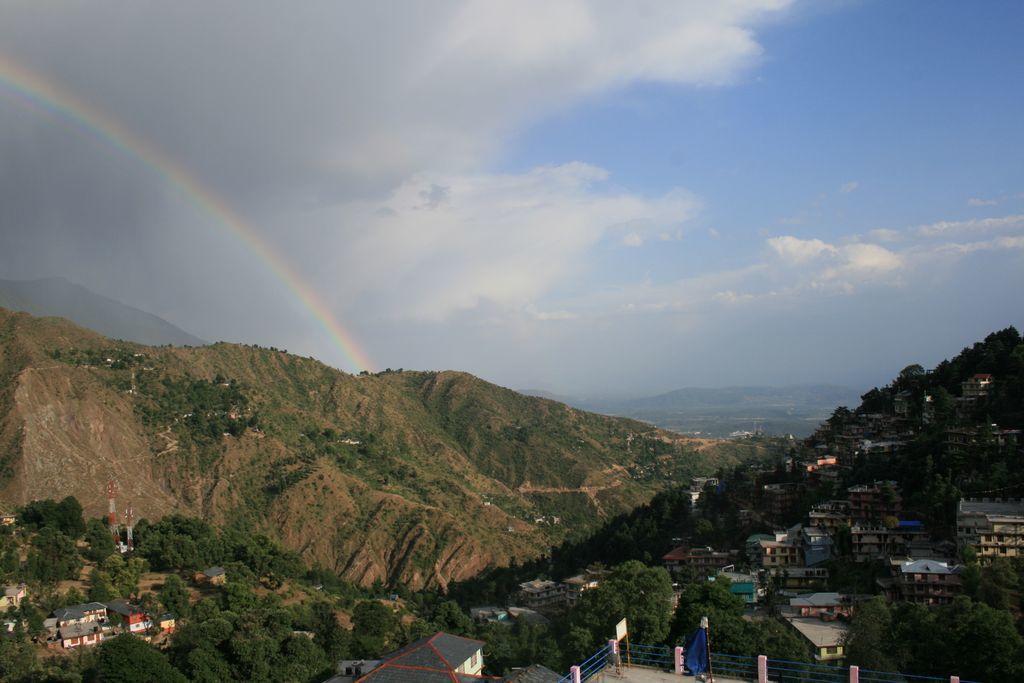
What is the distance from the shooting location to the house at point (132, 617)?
30000mm

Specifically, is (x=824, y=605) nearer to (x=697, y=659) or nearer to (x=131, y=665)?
(x=697, y=659)

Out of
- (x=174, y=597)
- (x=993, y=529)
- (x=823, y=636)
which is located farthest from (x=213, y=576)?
(x=993, y=529)

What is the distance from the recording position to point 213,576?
1448 inches

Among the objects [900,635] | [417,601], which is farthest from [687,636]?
[417,601]

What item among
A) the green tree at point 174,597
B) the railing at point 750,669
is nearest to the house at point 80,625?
the green tree at point 174,597

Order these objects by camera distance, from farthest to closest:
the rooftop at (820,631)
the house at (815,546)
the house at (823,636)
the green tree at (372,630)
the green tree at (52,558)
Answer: the green tree at (52,558), the house at (815,546), the green tree at (372,630), the rooftop at (820,631), the house at (823,636)

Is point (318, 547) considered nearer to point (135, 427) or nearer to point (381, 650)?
point (135, 427)

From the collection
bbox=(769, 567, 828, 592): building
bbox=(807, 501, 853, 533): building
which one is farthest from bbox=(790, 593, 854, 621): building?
bbox=(807, 501, 853, 533): building

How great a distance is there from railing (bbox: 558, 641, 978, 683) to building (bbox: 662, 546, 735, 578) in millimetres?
13901

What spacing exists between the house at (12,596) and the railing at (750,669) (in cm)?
2595

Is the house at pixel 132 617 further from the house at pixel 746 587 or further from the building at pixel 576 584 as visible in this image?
the house at pixel 746 587

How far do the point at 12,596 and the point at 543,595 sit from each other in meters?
23.6

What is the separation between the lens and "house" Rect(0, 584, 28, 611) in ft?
97.7

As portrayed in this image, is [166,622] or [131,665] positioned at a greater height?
[131,665]
